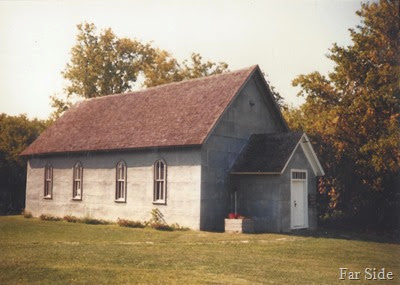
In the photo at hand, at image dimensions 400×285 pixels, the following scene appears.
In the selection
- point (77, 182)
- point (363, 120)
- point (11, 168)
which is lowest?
point (77, 182)

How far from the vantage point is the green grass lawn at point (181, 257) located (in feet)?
34.7

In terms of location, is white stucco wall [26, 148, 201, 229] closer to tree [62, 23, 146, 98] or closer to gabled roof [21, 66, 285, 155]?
gabled roof [21, 66, 285, 155]

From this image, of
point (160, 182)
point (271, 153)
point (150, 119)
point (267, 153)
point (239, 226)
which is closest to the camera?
point (239, 226)

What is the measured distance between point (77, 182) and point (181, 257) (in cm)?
1644

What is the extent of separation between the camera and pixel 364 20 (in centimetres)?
2425

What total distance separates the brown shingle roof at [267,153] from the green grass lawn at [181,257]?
3468mm

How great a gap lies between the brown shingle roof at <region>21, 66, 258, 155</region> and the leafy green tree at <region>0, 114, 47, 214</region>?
6.31 meters

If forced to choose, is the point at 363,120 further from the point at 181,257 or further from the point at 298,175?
the point at 181,257

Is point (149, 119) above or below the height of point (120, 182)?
above

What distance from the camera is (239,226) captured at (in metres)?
20.3

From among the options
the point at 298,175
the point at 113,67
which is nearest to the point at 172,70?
the point at 113,67

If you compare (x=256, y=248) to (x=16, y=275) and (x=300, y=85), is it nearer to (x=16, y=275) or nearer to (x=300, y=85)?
(x=16, y=275)

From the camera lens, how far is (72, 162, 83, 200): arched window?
90.6 feet

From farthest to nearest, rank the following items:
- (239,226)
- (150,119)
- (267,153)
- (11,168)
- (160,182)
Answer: (11,168)
(150,119)
(160,182)
(267,153)
(239,226)
